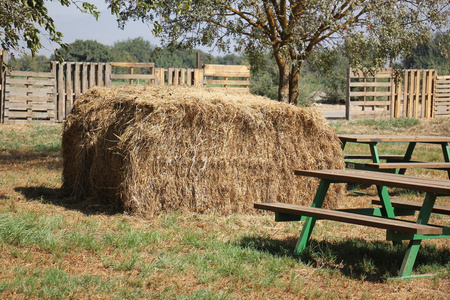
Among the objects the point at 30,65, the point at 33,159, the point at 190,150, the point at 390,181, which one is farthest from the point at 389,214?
the point at 30,65

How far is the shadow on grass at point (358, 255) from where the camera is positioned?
425 centimetres

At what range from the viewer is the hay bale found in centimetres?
565

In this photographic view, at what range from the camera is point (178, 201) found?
584 centimetres

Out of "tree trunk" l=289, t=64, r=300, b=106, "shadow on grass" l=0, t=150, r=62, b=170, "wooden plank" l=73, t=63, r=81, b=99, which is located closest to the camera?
"shadow on grass" l=0, t=150, r=62, b=170

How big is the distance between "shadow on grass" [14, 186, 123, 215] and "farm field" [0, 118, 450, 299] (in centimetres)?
2

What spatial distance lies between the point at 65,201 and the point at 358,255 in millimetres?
3497

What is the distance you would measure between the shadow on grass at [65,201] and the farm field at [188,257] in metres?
0.02

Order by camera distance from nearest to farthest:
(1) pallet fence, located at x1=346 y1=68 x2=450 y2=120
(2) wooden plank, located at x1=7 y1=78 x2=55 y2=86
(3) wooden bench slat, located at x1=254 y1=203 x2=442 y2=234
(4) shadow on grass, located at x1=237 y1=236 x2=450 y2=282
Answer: (3) wooden bench slat, located at x1=254 y1=203 x2=442 y2=234 → (4) shadow on grass, located at x1=237 y1=236 x2=450 y2=282 → (2) wooden plank, located at x1=7 y1=78 x2=55 y2=86 → (1) pallet fence, located at x1=346 y1=68 x2=450 y2=120

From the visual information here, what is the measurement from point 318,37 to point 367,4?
1.10 metres

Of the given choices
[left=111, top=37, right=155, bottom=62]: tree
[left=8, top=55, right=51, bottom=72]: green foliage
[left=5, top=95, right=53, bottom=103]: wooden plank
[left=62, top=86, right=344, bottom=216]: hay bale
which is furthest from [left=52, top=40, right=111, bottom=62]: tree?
[left=62, top=86, right=344, bottom=216]: hay bale

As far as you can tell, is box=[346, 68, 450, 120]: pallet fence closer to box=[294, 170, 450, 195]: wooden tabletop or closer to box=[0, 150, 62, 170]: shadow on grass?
box=[0, 150, 62, 170]: shadow on grass

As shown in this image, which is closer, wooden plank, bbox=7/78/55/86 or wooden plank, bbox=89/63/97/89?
wooden plank, bbox=7/78/55/86

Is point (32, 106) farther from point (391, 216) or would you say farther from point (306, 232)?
point (391, 216)

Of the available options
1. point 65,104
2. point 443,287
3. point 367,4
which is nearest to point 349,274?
point 443,287
